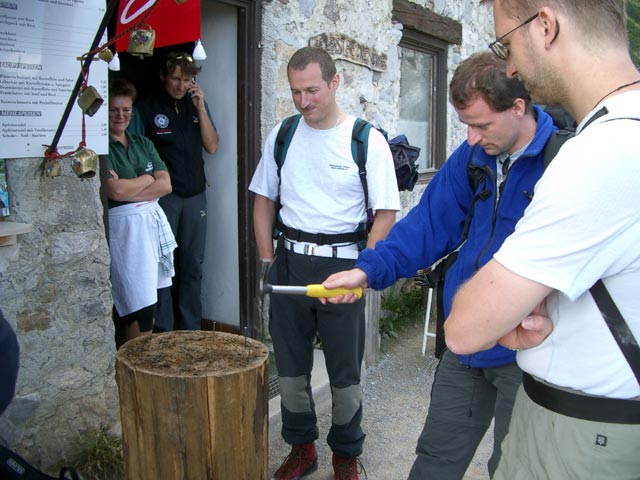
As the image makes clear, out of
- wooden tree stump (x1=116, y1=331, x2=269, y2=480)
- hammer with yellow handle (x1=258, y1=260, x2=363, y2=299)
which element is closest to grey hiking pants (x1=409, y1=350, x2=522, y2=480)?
hammer with yellow handle (x1=258, y1=260, x2=363, y2=299)

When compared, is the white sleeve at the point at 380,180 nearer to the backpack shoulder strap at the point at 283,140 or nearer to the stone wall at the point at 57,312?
the backpack shoulder strap at the point at 283,140

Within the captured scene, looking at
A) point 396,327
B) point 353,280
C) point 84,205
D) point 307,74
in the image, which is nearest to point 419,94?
point 396,327

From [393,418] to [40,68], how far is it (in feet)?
9.33

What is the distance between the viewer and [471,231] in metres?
2.21

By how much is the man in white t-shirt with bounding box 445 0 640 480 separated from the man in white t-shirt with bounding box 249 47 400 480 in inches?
65.8

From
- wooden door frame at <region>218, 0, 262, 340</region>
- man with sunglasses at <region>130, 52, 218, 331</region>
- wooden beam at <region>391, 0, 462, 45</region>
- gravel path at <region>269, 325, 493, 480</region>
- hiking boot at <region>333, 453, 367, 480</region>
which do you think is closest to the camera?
hiking boot at <region>333, 453, 367, 480</region>

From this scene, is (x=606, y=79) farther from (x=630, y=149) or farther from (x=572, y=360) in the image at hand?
(x=572, y=360)

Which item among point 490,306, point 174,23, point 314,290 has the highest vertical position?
point 174,23

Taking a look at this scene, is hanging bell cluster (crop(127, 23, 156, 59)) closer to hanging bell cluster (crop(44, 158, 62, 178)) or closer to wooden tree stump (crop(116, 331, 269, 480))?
hanging bell cluster (crop(44, 158, 62, 178))

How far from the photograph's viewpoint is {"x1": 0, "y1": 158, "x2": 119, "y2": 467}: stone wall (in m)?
2.73

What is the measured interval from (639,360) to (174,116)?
3.68m

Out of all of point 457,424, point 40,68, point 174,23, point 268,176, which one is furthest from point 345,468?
point 174,23

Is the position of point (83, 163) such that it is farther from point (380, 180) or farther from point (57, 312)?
point (380, 180)

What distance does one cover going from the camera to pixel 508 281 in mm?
1216
